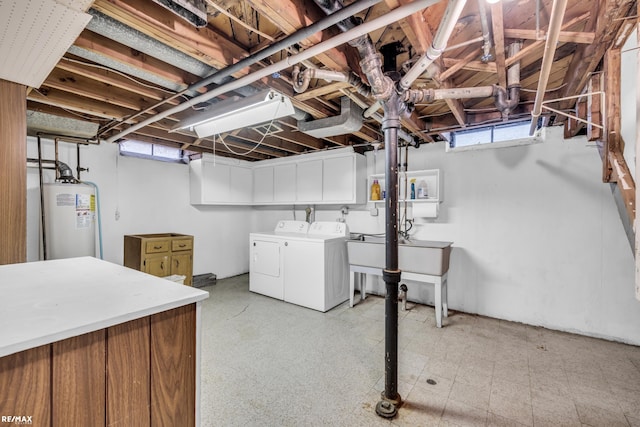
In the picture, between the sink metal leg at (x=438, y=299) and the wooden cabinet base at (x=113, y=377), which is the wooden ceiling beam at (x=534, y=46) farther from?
the wooden cabinet base at (x=113, y=377)

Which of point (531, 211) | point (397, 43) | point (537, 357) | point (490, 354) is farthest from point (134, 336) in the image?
point (531, 211)

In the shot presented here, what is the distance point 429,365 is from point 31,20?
10.7ft

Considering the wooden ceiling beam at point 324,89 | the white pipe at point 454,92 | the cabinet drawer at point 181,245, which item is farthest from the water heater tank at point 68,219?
the white pipe at point 454,92

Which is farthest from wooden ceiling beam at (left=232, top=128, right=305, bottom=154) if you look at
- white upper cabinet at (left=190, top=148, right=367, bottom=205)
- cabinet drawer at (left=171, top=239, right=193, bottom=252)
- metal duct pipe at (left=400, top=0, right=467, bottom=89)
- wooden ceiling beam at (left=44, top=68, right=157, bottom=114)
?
metal duct pipe at (left=400, top=0, right=467, bottom=89)

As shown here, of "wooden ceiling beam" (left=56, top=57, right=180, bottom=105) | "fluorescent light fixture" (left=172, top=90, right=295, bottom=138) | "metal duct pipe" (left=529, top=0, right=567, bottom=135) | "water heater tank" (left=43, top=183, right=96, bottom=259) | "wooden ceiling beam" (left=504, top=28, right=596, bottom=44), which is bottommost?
"water heater tank" (left=43, top=183, right=96, bottom=259)

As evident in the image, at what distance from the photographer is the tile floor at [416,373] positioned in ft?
5.89

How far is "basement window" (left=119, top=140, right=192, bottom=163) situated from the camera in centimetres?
400

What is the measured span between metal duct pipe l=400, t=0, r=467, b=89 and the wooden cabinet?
3.36m

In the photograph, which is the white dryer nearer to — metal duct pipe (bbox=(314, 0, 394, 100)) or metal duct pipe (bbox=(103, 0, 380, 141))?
metal duct pipe (bbox=(103, 0, 380, 141))

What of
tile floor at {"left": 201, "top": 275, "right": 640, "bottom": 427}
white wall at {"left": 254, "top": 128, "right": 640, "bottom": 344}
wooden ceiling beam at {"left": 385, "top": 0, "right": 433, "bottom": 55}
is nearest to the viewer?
wooden ceiling beam at {"left": 385, "top": 0, "right": 433, "bottom": 55}

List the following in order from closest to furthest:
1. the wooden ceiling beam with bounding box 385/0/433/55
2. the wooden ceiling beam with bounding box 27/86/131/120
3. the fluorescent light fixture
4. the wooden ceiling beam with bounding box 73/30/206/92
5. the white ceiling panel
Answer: the white ceiling panel < the wooden ceiling beam with bounding box 385/0/433/55 < the wooden ceiling beam with bounding box 73/30/206/92 < the fluorescent light fixture < the wooden ceiling beam with bounding box 27/86/131/120

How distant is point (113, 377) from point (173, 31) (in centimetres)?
157

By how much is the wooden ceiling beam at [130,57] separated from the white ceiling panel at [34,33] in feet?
0.59

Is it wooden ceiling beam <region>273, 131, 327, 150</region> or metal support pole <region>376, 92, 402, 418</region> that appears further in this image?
wooden ceiling beam <region>273, 131, 327, 150</region>
